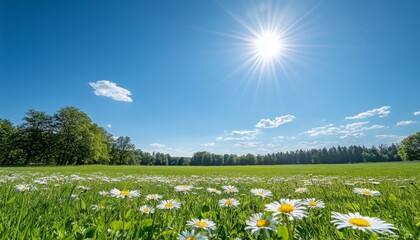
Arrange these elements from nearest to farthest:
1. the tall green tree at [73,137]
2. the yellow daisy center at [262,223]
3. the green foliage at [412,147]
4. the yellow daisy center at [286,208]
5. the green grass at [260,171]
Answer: the yellow daisy center at [262,223], the yellow daisy center at [286,208], the green grass at [260,171], the tall green tree at [73,137], the green foliage at [412,147]

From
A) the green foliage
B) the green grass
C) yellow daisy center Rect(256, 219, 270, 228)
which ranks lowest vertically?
yellow daisy center Rect(256, 219, 270, 228)

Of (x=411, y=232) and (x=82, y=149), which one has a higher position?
(x=82, y=149)

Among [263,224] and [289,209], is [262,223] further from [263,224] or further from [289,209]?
[289,209]

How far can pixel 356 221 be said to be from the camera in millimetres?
1266

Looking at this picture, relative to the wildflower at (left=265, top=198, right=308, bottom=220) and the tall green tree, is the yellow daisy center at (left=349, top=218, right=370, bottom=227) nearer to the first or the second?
the wildflower at (left=265, top=198, right=308, bottom=220)

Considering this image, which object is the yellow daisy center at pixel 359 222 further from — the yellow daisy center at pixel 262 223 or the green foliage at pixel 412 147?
the green foliage at pixel 412 147

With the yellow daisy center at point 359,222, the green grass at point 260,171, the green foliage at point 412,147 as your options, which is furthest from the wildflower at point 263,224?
the green foliage at point 412,147

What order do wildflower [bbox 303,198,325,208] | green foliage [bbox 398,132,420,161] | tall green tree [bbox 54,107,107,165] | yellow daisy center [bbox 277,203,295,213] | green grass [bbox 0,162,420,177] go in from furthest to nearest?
green foliage [bbox 398,132,420,161], tall green tree [bbox 54,107,107,165], green grass [bbox 0,162,420,177], wildflower [bbox 303,198,325,208], yellow daisy center [bbox 277,203,295,213]

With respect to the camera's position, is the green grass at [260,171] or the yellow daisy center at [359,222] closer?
the yellow daisy center at [359,222]

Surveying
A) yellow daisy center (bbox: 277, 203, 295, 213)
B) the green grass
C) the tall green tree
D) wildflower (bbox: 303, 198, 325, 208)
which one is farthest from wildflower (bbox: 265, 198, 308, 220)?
the tall green tree

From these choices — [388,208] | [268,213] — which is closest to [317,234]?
[268,213]

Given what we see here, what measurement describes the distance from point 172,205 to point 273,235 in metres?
1.14

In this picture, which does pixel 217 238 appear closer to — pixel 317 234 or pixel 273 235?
pixel 273 235

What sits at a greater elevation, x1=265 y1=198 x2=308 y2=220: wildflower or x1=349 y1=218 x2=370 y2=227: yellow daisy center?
x1=265 y1=198 x2=308 y2=220: wildflower
